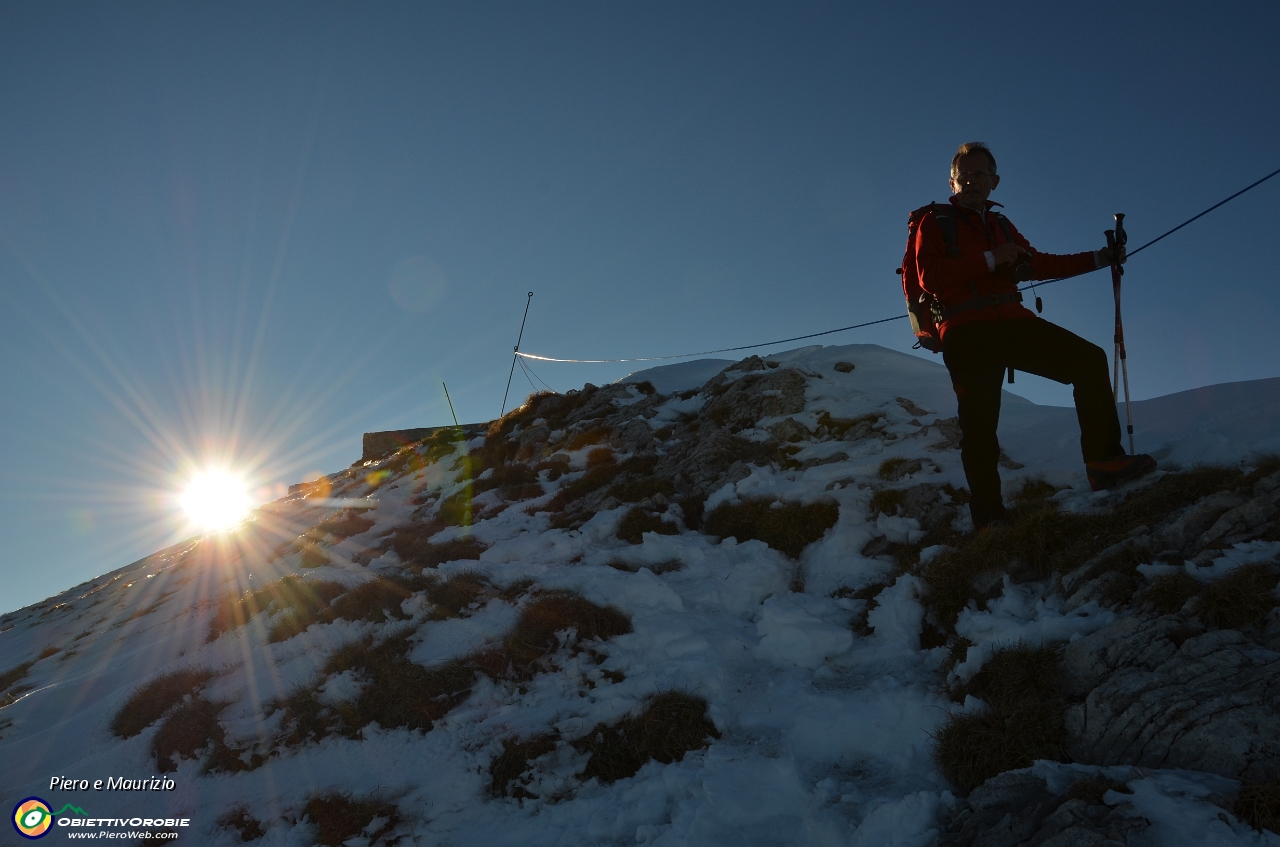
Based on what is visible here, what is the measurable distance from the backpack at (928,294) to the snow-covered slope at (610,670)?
6.16 feet

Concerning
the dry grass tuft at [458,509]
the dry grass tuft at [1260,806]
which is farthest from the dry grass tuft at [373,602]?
the dry grass tuft at [1260,806]

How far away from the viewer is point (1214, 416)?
6.05 m

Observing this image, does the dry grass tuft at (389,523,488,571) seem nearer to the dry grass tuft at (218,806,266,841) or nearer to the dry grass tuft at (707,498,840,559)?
the dry grass tuft at (707,498,840,559)

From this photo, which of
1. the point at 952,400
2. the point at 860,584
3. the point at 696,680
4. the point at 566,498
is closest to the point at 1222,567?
the point at 860,584

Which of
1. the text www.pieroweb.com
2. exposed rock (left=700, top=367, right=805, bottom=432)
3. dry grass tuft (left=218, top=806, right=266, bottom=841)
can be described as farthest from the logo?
exposed rock (left=700, top=367, right=805, bottom=432)

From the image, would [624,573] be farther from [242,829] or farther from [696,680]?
[242,829]

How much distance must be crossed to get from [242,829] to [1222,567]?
6725 mm

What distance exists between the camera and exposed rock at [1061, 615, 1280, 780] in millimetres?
2895

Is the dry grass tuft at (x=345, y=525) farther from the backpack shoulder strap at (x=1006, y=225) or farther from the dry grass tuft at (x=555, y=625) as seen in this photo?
the backpack shoulder strap at (x=1006, y=225)

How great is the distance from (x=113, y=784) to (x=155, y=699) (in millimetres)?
1154

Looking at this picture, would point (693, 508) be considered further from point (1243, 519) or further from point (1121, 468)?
point (1243, 519)

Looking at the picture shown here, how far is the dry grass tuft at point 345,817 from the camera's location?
13.7 ft

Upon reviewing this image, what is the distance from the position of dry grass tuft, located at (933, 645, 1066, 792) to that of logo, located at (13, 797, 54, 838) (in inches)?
259

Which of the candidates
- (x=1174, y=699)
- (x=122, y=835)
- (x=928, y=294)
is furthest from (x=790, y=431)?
(x=122, y=835)
